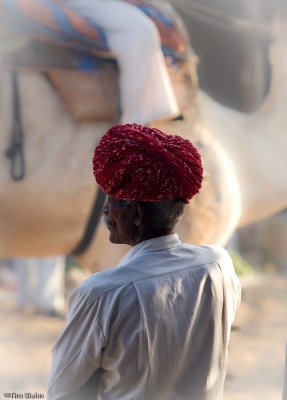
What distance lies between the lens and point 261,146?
8.84 feet

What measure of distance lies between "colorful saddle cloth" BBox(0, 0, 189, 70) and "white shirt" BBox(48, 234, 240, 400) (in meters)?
1.18

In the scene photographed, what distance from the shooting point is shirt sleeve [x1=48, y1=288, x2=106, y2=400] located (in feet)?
4.09

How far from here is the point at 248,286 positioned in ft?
8.87

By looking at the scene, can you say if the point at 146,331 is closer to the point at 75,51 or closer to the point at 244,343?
the point at 75,51

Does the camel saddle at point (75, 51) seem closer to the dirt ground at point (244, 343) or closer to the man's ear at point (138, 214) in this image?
the dirt ground at point (244, 343)

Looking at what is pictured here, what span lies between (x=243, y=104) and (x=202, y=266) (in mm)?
1362

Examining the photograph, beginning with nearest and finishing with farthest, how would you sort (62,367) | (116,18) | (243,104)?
1. (62,367)
2. (116,18)
3. (243,104)

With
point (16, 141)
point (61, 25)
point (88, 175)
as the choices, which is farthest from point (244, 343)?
point (61, 25)

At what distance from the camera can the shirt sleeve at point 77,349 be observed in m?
1.25

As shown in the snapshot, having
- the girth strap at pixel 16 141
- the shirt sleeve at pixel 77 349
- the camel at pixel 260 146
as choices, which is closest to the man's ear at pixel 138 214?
the shirt sleeve at pixel 77 349

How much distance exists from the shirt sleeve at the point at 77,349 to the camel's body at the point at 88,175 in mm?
1212

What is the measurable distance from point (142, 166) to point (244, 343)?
1.54 metres

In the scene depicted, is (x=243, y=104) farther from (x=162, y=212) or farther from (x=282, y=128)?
(x=162, y=212)

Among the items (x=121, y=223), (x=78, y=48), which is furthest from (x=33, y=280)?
(x=121, y=223)
